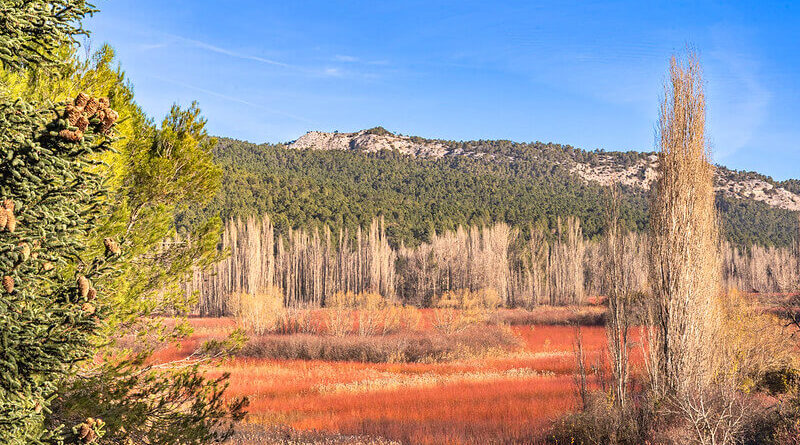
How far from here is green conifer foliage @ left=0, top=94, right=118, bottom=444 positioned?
338 centimetres

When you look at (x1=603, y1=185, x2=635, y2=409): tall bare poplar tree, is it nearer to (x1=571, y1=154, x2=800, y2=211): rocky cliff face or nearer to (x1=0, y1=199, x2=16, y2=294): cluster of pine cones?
(x1=0, y1=199, x2=16, y2=294): cluster of pine cones

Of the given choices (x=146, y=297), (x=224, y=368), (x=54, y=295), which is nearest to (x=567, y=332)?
(x=224, y=368)

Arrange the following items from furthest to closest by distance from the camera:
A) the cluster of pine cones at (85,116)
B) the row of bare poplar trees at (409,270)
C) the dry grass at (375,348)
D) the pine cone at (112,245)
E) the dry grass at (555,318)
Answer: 1. the row of bare poplar trees at (409,270)
2. the dry grass at (555,318)
3. the dry grass at (375,348)
4. the pine cone at (112,245)
5. the cluster of pine cones at (85,116)

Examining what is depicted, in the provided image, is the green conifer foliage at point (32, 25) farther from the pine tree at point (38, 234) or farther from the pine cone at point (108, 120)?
the pine cone at point (108, 120)

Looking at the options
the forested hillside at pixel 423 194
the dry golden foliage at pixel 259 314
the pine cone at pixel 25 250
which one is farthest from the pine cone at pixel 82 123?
the forested hillside at pixel 423 194

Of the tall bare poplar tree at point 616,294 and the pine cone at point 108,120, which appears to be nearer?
the pine cone at point 108,120

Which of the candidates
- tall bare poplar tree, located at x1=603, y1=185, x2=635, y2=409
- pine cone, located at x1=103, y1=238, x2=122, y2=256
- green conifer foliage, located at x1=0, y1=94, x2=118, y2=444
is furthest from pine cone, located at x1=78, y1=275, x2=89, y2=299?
tall bare poplar tree, located at x1=603, y1=185, x2=635, y2=409

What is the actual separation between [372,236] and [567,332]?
1407 inches

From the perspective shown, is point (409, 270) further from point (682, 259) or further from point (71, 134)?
point (71, 134)

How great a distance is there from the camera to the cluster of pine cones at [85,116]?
3.40 m

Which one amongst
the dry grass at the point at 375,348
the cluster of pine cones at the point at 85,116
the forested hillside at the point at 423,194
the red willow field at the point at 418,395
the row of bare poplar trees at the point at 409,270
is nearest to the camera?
the cluster of pine cones at the point at 85,116

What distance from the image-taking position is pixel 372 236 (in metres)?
66.4

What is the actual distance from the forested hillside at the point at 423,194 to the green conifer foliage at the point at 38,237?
60874mm

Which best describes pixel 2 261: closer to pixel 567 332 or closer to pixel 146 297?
pixel 146 297
